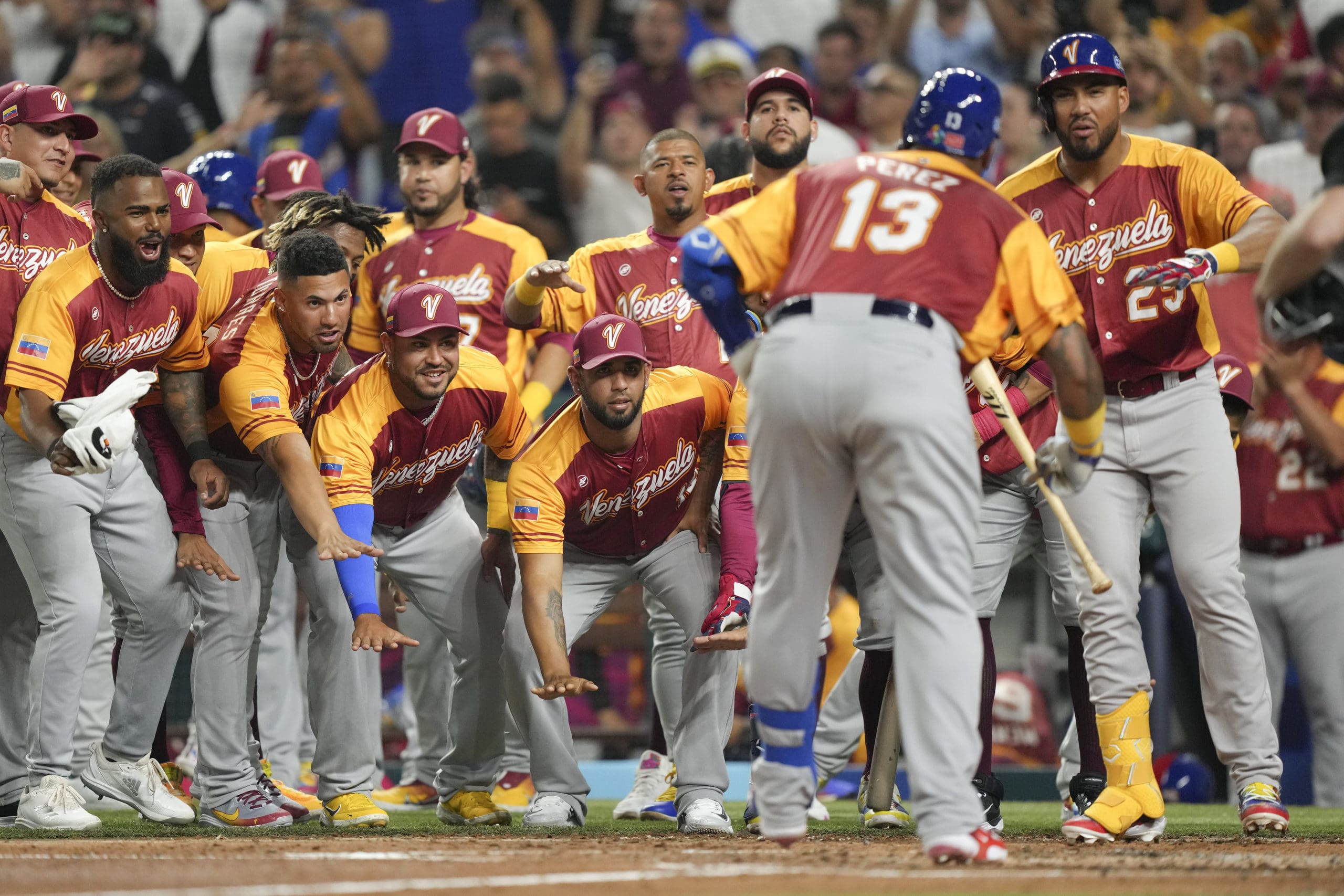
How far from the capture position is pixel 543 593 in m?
5.54

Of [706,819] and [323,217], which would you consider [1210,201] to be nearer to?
[706,819]

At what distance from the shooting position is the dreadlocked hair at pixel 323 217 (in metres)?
6.46

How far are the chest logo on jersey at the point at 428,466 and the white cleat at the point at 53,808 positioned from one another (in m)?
1.50

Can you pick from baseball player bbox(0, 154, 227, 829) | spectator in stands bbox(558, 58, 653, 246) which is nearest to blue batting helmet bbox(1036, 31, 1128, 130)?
baseball player bbox(0, 154, 227, 829)

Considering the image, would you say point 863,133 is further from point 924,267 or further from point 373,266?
point 924,267

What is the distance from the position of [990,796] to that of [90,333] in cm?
354

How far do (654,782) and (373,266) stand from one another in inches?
105

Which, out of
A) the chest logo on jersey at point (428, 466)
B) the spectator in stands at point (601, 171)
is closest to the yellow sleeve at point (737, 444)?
the chest logo on jersey at point (428, 466)

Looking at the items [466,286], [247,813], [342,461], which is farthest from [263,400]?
[466,286]

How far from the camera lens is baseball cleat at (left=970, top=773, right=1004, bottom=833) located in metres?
5.51

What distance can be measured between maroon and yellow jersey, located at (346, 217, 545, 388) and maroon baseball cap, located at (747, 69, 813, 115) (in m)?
1.25

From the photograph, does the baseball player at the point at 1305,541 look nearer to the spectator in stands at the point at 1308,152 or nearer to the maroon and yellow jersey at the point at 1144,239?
the spectator in stands at the point at 1308,152

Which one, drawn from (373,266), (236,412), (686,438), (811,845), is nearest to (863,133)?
(373,266)

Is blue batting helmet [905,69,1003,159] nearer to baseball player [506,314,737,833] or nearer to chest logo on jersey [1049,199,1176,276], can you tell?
chest logo on jersey [1049,199,1176,276]
